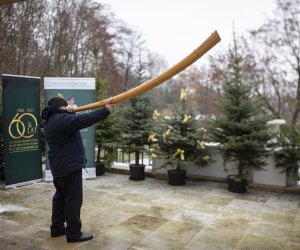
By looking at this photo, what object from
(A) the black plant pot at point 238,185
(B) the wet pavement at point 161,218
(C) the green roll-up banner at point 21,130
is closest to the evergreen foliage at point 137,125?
(B) the wet pavement at point 161,218

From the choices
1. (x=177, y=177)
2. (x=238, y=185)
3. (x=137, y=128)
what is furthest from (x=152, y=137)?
(x=238, y=185)

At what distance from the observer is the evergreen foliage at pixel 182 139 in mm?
7297

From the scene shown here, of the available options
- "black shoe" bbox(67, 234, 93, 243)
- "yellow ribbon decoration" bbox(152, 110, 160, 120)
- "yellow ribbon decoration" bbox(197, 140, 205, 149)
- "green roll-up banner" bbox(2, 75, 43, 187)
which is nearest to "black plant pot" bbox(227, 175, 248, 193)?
"yellow ribbon decoration" bbox(197, 140, 205, 149)

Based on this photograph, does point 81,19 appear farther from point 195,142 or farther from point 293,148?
point 293,148

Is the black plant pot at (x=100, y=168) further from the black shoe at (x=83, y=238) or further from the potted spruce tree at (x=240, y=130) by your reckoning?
the black shoe at (x=83, y=238)

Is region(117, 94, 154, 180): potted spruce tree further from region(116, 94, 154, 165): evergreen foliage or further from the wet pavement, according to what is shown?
the wet pavement

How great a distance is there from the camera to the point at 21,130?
6.95 m

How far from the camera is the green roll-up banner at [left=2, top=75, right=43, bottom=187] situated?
6.69m

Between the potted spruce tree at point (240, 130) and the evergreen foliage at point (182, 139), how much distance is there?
0.53m

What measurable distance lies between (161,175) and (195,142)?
1.43 meters

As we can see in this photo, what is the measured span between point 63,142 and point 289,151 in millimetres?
4750

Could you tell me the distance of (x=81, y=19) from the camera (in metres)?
16.8

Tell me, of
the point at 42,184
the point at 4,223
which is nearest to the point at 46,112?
the point at 4,223

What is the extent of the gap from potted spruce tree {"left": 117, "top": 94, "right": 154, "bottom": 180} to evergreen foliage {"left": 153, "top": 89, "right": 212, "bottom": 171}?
16.4 inches
